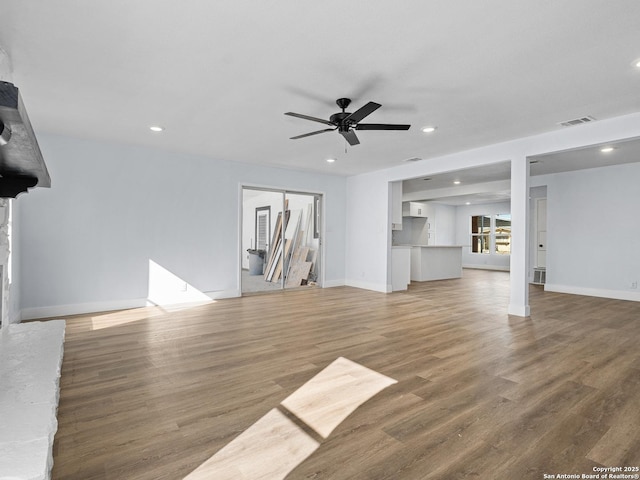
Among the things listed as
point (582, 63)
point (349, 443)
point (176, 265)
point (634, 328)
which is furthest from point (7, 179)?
point (634, 328)

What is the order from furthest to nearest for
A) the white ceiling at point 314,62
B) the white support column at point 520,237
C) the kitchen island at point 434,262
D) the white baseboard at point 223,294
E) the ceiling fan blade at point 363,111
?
the kitchen island at point 434,262 < the white baseboard at point 223,294 < the white support column at point 520,237 < the ceiling fan blade at point 363,111 < the white ceiling at point 314,62

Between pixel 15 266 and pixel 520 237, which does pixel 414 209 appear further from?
pixel 15 266

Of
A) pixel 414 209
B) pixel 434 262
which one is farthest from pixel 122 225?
pixel 414 209

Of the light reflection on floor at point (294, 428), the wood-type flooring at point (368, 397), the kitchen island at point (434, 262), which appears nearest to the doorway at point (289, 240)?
the kitchen island at point (434, 262)

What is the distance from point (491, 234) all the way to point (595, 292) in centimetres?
591

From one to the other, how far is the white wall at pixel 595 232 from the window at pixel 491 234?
4897 mm

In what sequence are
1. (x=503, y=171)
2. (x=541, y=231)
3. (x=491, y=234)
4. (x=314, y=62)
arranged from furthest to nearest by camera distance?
1. (x=491, y=234)
2. (x=541, y=231)
3. (x=503, y=171)
4. (x=314, y=62)

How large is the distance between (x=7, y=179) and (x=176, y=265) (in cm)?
377

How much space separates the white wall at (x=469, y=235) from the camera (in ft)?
39.7

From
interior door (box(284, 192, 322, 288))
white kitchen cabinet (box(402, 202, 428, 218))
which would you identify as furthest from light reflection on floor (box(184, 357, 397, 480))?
white kitchen cabinet (box(402, 202, 428, 218))

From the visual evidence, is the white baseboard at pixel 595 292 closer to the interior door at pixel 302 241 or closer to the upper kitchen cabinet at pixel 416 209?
the upper kitchen cabinet at pixel 416 209

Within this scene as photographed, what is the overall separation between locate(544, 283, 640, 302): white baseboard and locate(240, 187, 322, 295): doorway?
5117 mm

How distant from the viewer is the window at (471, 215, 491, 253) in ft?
41.9

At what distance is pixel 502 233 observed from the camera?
12367 millimetres
